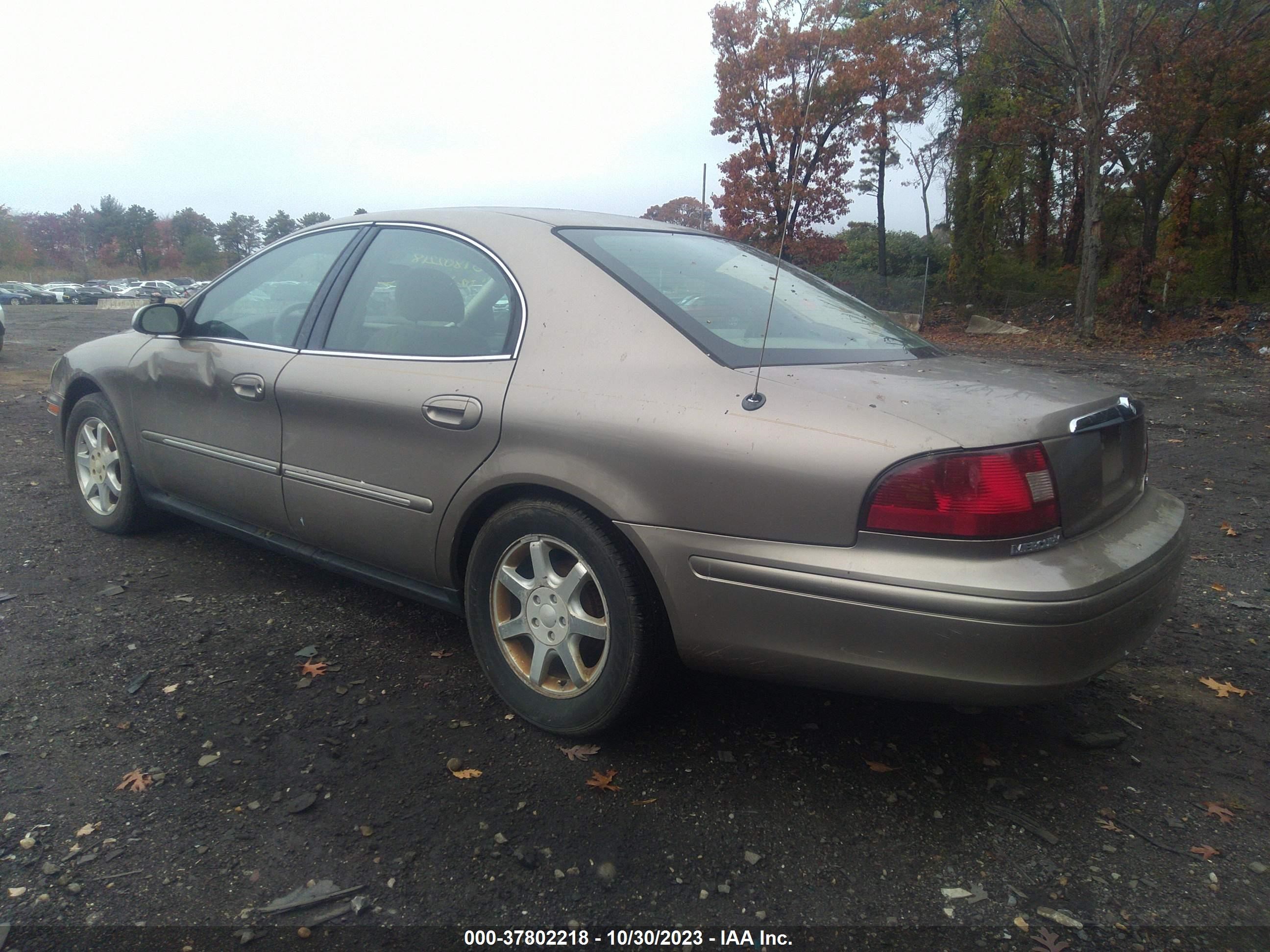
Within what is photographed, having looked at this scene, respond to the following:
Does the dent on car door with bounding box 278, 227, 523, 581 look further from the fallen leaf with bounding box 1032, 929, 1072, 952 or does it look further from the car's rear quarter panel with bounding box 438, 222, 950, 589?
the fallen leaf with bounding box 1032, 929, 1072, 952

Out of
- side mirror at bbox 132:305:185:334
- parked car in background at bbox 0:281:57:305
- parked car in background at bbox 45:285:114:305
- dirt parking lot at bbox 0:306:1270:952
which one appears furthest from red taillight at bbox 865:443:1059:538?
parked car in background at bbox 0:281:57:305

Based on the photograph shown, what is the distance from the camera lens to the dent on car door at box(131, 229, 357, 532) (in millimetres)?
3441

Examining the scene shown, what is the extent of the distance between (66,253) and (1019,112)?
81220 millimetres

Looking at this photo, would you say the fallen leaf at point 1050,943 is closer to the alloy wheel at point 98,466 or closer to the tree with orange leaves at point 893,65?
the alloy wheel at point 98,466

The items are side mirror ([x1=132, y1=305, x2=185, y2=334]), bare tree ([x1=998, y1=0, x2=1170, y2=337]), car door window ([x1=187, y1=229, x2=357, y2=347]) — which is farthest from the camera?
bare tree ([x1=998, y1=0, x2=1170, y2=337])

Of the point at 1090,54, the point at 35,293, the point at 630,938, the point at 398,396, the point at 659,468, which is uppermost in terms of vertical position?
the point at 1090,54

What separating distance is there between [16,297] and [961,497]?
5314 centimetres

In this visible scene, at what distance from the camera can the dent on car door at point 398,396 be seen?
2.79m

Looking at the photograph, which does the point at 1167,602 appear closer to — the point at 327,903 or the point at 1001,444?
the point at 1001,444

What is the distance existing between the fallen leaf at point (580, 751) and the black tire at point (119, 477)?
9.19 ft

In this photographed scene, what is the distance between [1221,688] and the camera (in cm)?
302

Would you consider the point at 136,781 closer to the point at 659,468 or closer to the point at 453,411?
the point at 453,411

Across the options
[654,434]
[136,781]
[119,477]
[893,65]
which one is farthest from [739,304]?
[893,65]

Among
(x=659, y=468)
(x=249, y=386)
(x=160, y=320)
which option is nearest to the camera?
(x=659, y=468)
